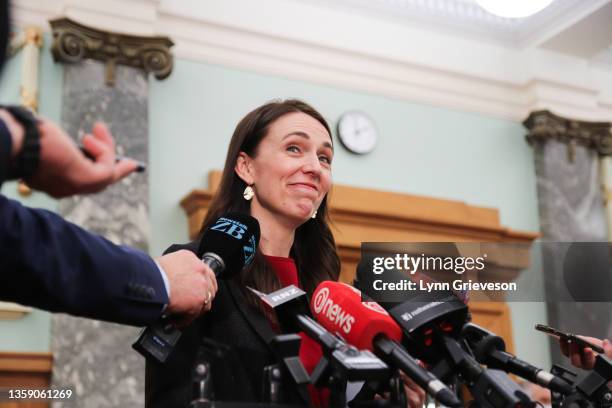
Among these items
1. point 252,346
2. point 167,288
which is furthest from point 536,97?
point 167,288

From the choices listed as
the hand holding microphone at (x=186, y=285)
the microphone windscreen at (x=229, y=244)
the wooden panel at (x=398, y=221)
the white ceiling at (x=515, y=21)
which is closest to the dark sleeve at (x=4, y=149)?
the hand holding microphone at (x=186, y=285)

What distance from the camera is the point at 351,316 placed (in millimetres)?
1787

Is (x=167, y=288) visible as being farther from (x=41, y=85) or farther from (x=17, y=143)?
(x=41, y=85)

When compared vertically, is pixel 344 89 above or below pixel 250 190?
above

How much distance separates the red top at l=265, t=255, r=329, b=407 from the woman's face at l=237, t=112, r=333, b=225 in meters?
0.14

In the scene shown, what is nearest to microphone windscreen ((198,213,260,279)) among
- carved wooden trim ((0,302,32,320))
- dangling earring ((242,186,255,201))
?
dangling earring ((242,186,255,201))

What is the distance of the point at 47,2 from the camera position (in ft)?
20.3

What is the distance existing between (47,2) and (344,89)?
2.30m

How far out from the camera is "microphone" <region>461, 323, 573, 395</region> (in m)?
1.71

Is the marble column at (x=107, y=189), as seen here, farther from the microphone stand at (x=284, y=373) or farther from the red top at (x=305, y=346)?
the microphone stand at (x=284, y=373)

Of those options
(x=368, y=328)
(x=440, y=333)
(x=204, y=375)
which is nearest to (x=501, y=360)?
(x=440, y=333)

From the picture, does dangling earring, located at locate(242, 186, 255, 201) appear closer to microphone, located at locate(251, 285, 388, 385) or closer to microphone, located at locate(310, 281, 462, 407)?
microphone, located at locate(310, 281, 462, 407)

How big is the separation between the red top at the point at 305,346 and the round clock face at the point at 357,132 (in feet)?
14.5

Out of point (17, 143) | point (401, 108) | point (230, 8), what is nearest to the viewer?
point (17, 143)
